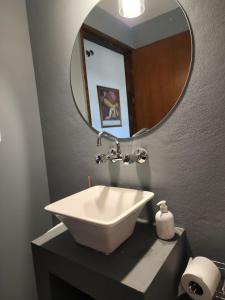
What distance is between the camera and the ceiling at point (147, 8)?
933 millimetres

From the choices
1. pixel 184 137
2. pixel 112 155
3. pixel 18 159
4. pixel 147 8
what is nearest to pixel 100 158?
pixel 112 155

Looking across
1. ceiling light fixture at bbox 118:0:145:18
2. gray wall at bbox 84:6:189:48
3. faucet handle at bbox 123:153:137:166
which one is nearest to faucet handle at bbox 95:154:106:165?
faucet handle at bbox 123:153:137:166

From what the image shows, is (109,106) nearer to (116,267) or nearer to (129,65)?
(129,65)

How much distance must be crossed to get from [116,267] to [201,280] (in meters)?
0.32

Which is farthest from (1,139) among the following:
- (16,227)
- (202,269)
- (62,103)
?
(202,269)

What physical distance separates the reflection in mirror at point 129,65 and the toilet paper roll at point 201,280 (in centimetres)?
65

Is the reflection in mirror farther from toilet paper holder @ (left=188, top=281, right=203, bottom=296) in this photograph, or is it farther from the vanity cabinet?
toilet paper holder @ (left=188, top=281, right=203, bottom=296)

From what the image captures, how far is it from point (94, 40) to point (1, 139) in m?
0.84

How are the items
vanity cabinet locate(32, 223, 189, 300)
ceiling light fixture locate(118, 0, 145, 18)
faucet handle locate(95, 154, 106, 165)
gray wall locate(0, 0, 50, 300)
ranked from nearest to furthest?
vanity cabinet locate(32, 223, 189, 300) < ceiling light fixture locate(118, 0, 145, 18) < faucet handle locate(95, 154, 106, 165) < gray wall locate(0, 0, 50, 300)

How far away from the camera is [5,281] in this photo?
1277 mm

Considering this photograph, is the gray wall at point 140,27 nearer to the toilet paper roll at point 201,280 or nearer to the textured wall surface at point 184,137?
the textured wall surface at point 184,137

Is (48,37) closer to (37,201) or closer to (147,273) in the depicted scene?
(37,201)

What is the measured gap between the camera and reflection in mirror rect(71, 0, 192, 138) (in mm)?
937

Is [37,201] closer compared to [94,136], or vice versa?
[94,136]
